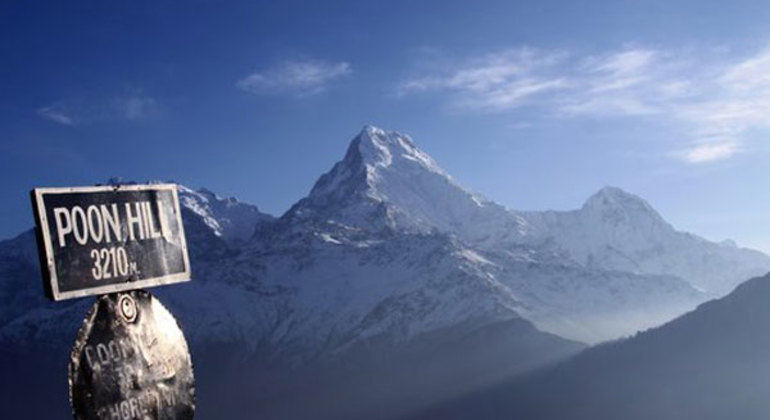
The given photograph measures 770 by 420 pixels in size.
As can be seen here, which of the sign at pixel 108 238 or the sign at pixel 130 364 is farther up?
the sign at pixel 108 238

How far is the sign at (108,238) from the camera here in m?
7.70

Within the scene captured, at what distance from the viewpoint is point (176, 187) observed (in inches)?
370

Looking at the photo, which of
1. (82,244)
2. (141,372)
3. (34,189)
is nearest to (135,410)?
(141,372)

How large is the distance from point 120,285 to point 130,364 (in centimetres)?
72

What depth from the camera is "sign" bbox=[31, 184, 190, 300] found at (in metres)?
7.70

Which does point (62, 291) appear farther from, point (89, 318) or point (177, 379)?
point (177, 379)

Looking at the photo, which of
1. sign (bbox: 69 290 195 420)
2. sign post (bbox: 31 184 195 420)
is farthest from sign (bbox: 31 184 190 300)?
sign (bbox: 69 290 195 420)

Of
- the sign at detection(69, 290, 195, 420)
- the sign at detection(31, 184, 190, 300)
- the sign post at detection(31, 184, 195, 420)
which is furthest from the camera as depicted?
the sign at detection(69, 290, 195, 420)

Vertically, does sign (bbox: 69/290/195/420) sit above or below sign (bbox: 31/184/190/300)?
below

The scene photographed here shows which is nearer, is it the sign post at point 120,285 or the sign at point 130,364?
the sign post at point 120,285

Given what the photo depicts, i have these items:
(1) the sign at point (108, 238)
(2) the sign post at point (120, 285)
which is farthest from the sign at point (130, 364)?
(1) the sign at point (108, 238)

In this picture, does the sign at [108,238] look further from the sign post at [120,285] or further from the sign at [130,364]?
the sign at [130,364]

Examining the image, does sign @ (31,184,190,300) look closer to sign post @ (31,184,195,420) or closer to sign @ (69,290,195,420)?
sign post @ (31,184,195,420)

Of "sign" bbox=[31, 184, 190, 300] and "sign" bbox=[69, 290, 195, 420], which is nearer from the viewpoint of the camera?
"sign" bbox=[31, 184, 190, 300]
